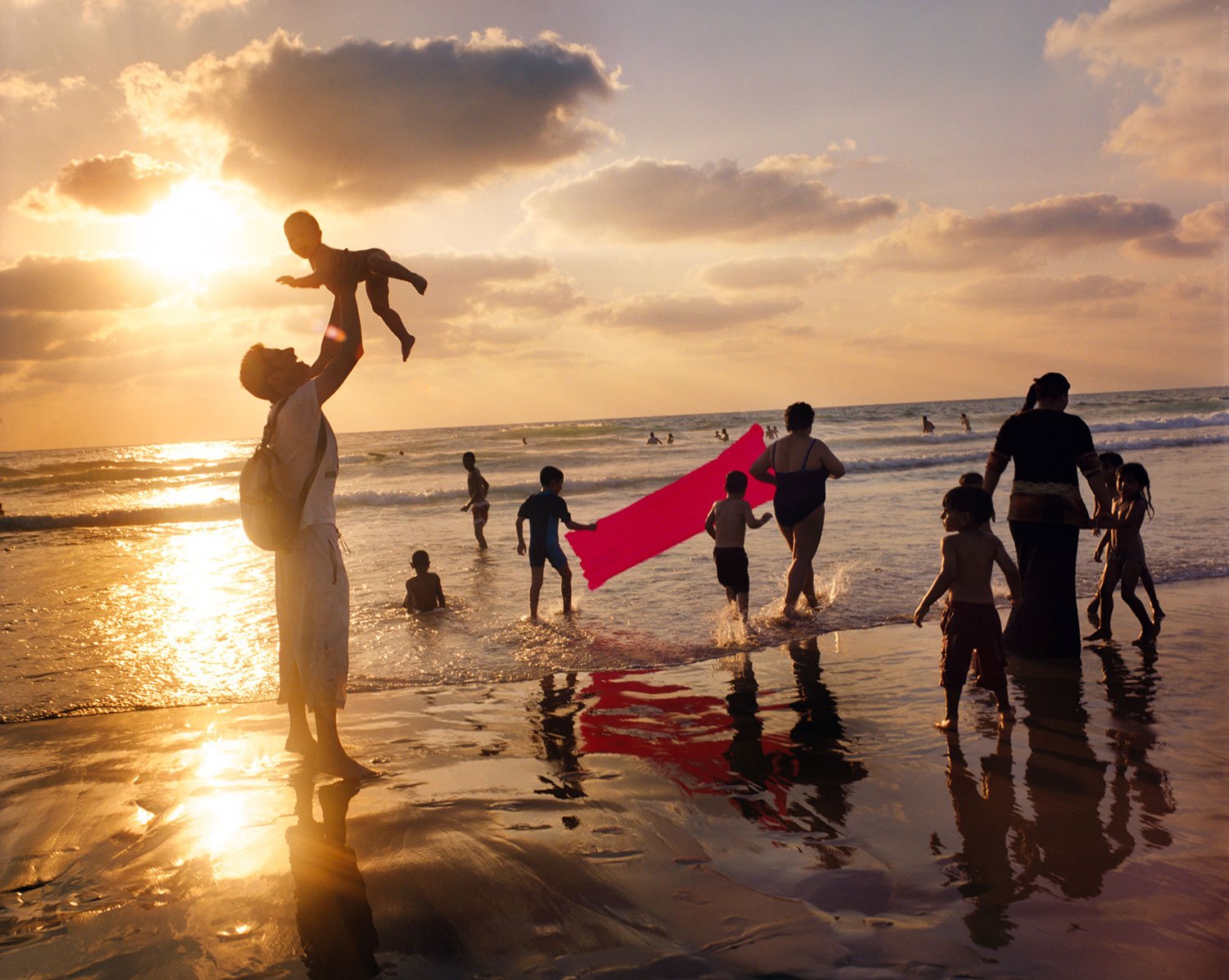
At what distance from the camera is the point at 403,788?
449 cm

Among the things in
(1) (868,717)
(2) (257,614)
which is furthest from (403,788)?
(2) (257,614)

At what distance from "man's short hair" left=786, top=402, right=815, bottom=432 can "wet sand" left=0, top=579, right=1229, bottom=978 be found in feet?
10.9

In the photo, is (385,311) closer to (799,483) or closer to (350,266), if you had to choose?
(350,266)

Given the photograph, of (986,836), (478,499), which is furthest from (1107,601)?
(478,499)

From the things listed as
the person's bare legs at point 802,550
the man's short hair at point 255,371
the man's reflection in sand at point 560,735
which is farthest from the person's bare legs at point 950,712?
the man's short hair at point 255,371

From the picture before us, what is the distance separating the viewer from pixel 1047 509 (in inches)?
271

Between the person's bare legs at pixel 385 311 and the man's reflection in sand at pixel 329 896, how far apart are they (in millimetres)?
2376

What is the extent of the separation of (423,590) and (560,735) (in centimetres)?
497

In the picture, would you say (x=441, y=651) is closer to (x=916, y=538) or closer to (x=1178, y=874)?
(x=1178, y=874)

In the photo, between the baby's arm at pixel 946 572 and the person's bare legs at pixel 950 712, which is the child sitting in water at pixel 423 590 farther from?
the person's bare legs at pixel 950 712

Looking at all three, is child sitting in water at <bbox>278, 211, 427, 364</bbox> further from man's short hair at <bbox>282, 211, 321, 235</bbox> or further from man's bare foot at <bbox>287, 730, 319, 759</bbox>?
man's bare foot at <bbox>287, 730, 319, 759</bbox>

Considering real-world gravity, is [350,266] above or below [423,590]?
above

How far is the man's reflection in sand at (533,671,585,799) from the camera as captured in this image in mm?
4504

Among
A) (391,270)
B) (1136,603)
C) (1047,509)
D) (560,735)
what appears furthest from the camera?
(1136,603)
